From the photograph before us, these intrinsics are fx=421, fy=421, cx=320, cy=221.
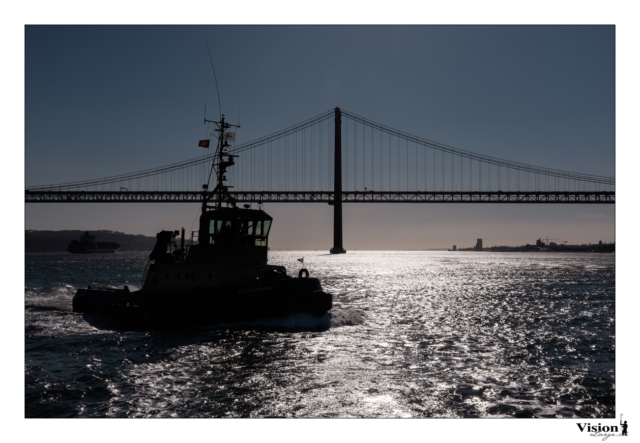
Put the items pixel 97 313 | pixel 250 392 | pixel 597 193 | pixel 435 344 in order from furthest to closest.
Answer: pixel 597 193 → pixel 97 313 → pixel 435 344 → pixel 250 392

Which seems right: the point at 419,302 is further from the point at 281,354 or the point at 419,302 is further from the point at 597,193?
the point at 597,193

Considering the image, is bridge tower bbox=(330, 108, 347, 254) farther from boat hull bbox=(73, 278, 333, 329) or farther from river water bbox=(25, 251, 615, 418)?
boat hull bbox=(73, 278, 333, 329)

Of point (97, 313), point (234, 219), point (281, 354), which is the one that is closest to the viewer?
point (281, 354)

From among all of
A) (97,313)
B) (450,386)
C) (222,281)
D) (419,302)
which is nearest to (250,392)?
(450,386)
